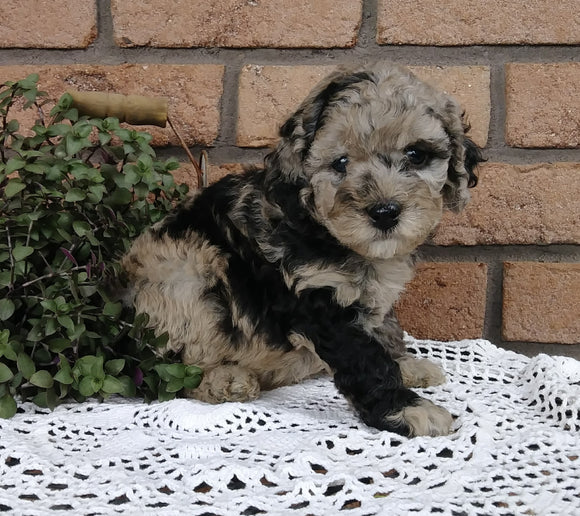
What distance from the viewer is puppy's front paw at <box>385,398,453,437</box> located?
132cm

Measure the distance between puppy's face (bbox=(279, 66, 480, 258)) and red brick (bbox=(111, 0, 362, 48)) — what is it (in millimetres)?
567

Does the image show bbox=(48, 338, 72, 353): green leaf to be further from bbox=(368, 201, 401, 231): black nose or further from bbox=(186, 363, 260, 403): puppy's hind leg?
bbox=(368, 201, 401, 231): black nose

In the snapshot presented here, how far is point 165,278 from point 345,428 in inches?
23.2

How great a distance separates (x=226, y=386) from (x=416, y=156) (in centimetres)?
72

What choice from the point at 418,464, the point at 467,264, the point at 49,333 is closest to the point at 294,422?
the point at 418,464

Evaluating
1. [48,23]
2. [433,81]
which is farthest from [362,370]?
[48,23]

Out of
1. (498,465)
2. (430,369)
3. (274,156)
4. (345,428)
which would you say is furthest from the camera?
(430,369)

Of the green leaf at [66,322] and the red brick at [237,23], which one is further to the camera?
the red brick at [237,23]

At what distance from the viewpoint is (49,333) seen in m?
1.39

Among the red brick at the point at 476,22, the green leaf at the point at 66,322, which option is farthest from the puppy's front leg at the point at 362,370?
the red brick at the point at 476,22

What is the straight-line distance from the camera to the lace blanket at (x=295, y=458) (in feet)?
3.33

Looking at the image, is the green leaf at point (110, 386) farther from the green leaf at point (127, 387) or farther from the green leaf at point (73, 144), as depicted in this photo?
the green leaf at point (73, 144)

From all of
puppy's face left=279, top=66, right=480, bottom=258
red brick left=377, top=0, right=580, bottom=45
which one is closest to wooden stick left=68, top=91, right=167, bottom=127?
puppy's face left=279, top=66, right=480, bottom=258

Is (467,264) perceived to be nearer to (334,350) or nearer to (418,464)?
(334,350)
